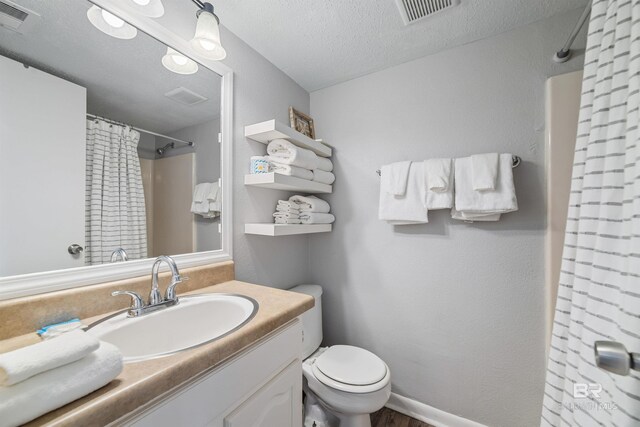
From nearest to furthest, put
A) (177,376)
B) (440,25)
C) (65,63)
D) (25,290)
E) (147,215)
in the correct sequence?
1. (177,376)
2. (25,290)
3. (65,63)
4. (147,215)
5. (440,25)

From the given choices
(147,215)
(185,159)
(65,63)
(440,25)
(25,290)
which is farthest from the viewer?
(440,25)

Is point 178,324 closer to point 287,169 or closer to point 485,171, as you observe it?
point 287,169

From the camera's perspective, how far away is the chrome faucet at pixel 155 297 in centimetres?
77

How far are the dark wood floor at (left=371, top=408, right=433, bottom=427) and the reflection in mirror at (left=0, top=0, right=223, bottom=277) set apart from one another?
55.7 inches

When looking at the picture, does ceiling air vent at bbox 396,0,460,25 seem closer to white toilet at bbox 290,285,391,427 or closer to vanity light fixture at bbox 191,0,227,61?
vanity light fixture at bbox 191,0,227,61

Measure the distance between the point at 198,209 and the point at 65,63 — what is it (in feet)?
2.10

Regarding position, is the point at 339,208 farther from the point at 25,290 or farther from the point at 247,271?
the point at 25,290

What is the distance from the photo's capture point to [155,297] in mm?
827

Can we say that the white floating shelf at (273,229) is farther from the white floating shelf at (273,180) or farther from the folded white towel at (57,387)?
the folded white towel at (57,387)

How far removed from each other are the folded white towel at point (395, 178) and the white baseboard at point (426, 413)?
1.28 m

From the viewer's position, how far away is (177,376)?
0.50 metres

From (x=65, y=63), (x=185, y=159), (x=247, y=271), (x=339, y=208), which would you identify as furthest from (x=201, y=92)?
(x=339, y=208)

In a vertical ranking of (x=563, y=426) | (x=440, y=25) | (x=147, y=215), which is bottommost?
(x=563, y=426)

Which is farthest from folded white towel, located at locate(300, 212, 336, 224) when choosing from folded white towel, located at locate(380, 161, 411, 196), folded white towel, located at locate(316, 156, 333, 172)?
folded white towel, located at locate(380, 161, 411, 196)
